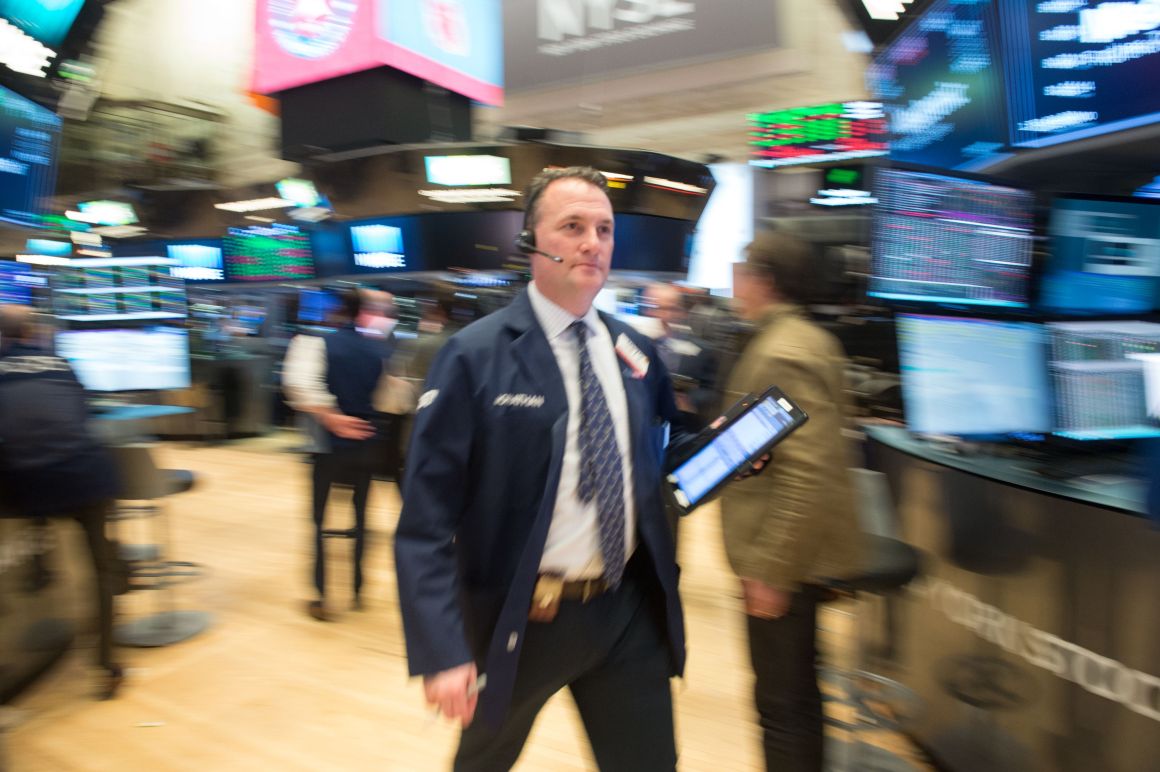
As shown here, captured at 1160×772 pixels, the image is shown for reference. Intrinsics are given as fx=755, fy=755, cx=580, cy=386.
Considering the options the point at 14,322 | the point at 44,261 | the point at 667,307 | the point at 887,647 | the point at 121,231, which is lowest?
the point at 887,647

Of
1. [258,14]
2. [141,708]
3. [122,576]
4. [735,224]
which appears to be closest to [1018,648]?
[141,708]

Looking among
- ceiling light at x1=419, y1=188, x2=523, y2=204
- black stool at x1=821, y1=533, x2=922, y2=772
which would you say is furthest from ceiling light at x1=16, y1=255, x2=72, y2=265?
black stool at x1=821, y1=533, x2=922, y2=772

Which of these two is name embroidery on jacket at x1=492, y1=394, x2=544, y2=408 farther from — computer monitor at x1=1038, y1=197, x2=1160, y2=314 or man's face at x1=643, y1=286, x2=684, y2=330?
man's face at x1=643, y1=286, x2=684, y2=330

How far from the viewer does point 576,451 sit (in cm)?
143

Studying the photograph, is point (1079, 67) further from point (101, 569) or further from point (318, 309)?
point (101, 569)

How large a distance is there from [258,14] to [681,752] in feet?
37.7

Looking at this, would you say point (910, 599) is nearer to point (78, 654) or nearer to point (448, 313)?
point (448, 313)

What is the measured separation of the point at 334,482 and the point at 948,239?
3227 millimetres

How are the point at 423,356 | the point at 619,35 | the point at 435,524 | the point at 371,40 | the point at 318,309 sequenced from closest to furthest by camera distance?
the point at 435,524 < the point at 318,309 < the point at 423,356 < the point at 371,40 < the point at 619,35

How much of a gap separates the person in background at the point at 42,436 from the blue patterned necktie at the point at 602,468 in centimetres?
241

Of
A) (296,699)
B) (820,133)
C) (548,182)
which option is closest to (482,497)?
(548,182)

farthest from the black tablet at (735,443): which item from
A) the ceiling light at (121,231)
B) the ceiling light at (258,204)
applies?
the ceiling light at (121,231)

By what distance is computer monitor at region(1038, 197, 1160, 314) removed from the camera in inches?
106

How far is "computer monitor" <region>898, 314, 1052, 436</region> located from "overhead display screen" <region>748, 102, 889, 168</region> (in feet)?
20.9
